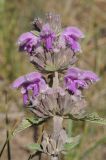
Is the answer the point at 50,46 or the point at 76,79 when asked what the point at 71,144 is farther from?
the point at 50,46

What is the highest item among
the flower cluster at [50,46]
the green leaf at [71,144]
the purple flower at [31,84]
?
the flower cluster at [50,46]

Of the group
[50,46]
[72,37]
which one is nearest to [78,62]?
[72,37]

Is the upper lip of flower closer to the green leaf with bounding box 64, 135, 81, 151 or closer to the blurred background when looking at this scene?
the green leaf with bounding box 64, 135, 81, 151

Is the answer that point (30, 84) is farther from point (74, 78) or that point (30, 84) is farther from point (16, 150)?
point (16, 150)

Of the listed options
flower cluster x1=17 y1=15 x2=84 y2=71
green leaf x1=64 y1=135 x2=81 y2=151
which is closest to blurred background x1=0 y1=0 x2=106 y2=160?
green leaf x1=64 y1=135 x2=81 y2=151

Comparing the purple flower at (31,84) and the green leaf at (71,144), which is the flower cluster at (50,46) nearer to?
the purple flower at (31,84)

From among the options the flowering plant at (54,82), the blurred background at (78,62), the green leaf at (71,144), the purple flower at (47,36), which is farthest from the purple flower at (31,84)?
the blurred background at (78,62)

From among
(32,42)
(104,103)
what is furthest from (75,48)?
(104,103)
